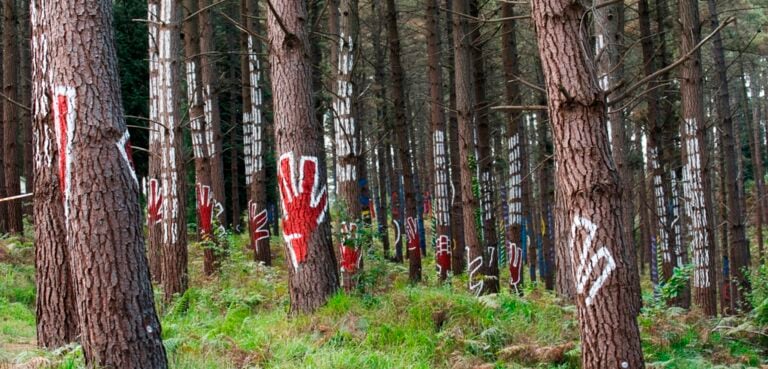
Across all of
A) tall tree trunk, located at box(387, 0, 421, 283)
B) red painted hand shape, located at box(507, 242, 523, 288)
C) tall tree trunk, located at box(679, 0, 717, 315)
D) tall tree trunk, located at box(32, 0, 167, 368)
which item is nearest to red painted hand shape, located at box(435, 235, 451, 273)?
tall tree trunk, located at box(387, 0, 421, 283)

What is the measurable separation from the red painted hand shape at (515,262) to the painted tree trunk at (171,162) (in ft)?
21.2

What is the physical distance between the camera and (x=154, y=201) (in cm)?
1346

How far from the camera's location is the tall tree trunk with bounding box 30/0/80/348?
21.9 feet

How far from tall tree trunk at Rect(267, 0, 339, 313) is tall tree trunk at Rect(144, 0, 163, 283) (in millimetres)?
3360

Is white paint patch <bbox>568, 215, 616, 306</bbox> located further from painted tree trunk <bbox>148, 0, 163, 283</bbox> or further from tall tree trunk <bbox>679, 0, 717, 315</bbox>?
tall tree trunk <bbox>679, 0, 717, 315</bbox>

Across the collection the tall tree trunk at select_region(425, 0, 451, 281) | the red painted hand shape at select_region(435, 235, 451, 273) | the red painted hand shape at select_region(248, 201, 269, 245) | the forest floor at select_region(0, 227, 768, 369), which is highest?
the tall tree trunk at select_region(425, 0, 451, 281)

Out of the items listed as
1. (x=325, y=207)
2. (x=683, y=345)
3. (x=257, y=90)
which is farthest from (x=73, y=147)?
(x=257, y=90)

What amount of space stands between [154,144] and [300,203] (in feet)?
16.1

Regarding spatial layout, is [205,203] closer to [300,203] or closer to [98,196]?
[300,203]

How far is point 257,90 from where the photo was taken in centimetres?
1912

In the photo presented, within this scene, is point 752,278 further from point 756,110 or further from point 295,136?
point 756,110

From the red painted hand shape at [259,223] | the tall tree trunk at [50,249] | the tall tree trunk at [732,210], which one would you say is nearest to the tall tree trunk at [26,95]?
the red painted hand shape at [259,223]

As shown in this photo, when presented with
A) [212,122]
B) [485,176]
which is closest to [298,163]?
[485,176]

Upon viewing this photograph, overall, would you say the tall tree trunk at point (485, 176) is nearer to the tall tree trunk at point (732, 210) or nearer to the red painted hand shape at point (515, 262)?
the red painted hand shape at point (515, 262)
